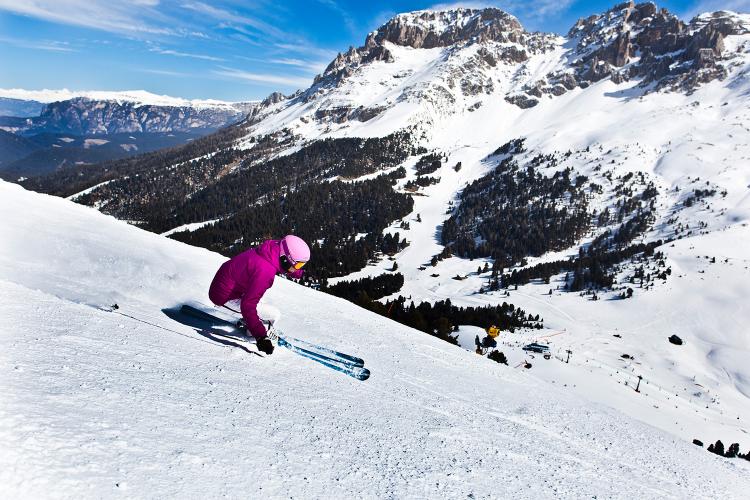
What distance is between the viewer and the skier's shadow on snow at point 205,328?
1073cm

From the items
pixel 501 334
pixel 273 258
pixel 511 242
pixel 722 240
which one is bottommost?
pixel 501 334

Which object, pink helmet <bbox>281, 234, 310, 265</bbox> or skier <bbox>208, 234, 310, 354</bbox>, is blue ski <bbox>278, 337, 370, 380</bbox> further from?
pink helmet <bbox>281, 234, 310, 265</bbox>

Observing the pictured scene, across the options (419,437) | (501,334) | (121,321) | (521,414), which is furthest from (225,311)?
(501,334)

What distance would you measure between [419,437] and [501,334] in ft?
298

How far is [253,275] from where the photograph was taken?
34.3 ft

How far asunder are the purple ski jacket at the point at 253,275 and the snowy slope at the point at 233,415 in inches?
36.5

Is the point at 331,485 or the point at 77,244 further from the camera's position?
the point at 77,244

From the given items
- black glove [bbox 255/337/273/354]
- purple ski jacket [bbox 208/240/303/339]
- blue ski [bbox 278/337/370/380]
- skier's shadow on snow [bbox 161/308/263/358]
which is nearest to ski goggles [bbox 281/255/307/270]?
purple ski jacket [bbox 208/240/303/339]

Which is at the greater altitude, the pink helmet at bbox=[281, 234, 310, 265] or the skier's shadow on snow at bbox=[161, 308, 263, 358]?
the pink helmet at bbox=[281, 234, 310, 265]

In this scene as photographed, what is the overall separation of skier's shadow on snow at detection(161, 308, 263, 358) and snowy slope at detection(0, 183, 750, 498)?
307mm

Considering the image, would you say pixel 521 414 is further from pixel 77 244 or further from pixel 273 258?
pixel 77 244

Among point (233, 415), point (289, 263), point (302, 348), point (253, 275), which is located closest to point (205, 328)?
point (253, 275)

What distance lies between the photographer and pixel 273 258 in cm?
1034

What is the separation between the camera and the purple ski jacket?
10.3 metres
